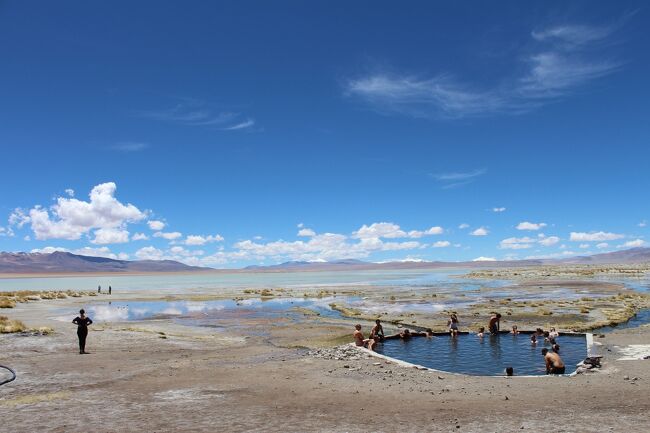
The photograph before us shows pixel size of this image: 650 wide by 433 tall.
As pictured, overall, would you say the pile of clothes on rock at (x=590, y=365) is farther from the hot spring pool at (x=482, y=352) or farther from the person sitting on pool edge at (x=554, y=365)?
the hot spring pool at (x=482, y=352)

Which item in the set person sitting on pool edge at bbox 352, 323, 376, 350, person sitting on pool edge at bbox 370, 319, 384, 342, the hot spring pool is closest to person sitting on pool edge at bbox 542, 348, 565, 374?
the hot spring pool

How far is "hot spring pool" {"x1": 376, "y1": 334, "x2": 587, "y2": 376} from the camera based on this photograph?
74.7 ft

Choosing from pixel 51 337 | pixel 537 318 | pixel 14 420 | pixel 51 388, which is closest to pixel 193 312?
pixel 51 337

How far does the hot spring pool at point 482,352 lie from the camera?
22.8 m

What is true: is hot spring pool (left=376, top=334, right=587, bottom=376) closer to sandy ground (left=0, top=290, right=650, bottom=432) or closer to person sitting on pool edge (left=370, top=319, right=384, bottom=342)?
person sitting on pool edge (left=370, top=319, right=384, bottom=342)

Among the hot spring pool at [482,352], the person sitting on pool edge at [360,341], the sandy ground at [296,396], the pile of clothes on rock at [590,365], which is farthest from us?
the person sitting on pool edge at [360,341]

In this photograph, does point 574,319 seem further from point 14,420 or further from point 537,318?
point 14,420

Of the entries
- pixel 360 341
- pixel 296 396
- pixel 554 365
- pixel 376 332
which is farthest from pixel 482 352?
pixel 296 396

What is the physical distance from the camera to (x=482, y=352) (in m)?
26.4

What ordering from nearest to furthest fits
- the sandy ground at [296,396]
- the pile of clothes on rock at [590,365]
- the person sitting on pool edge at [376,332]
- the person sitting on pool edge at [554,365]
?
→ the sandy ground at [296,396], the pile of clothes on rock at [590,365], the person sitting on pool edge at [554,365], the person sitting on pool edge at [376,332]

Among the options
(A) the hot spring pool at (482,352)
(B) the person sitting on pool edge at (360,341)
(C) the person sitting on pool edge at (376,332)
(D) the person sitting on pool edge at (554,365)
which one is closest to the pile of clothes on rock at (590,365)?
(D) the person sitting on pool edge at (554,365)

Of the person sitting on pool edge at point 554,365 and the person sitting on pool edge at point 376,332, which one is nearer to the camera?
the person sitting on pool edge at point 554,365

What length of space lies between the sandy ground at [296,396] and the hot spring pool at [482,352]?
117 inches

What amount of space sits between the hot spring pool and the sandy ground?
298cm
